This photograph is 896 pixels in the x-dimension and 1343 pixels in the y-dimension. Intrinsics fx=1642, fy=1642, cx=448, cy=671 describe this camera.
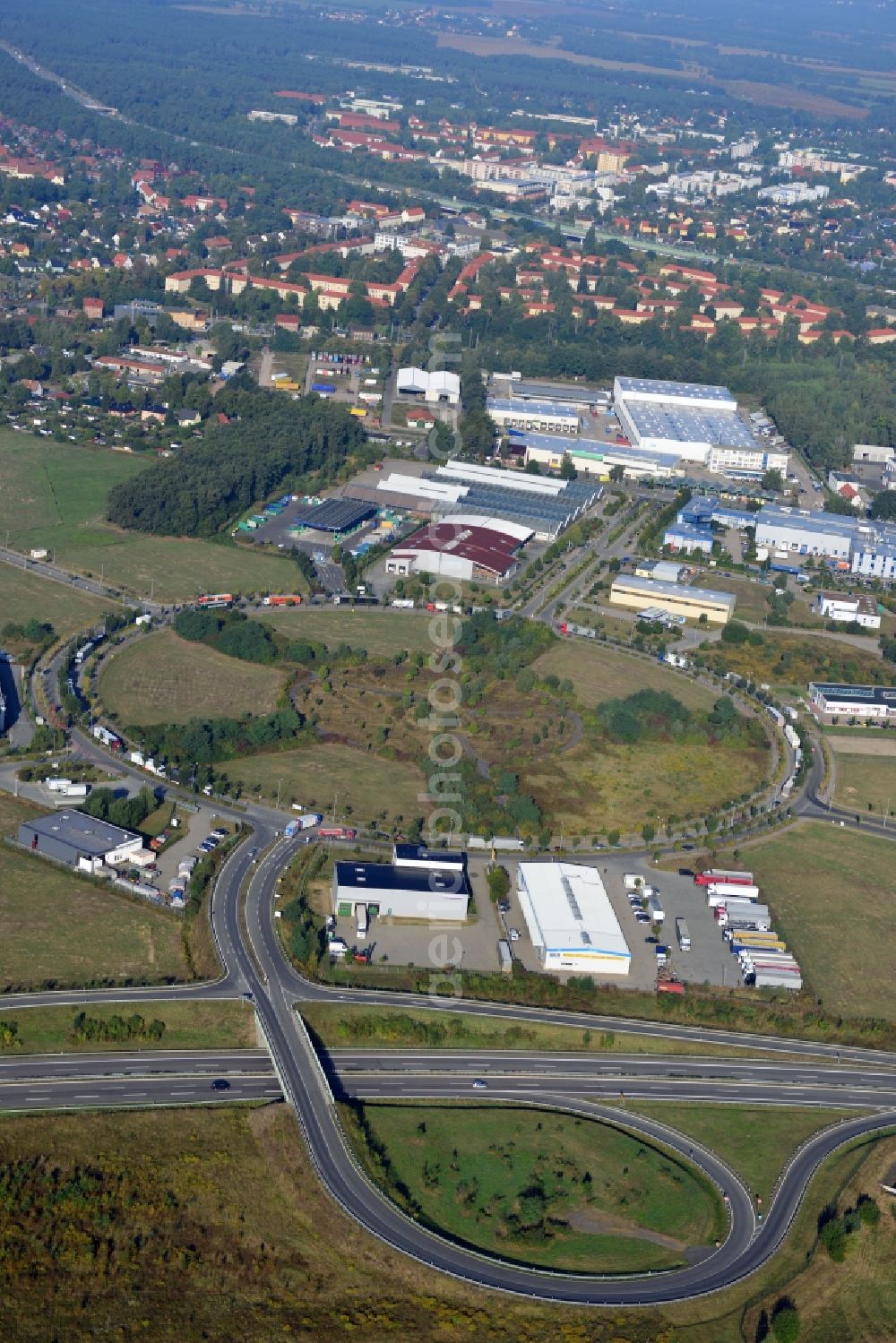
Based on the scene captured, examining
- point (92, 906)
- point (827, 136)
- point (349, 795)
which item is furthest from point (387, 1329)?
point (827, 136)

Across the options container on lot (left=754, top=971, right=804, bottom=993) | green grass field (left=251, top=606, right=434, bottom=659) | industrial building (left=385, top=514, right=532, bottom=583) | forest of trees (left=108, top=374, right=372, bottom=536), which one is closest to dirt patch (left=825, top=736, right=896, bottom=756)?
green grass field (left=251, top=606, right=434, bottom=659)

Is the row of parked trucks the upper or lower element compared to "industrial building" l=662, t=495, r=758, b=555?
upper

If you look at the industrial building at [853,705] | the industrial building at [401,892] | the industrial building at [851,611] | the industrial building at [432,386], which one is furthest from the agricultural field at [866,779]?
the industrial building at [432,386]

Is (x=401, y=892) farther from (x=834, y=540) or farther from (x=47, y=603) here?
(x=834, y=540)

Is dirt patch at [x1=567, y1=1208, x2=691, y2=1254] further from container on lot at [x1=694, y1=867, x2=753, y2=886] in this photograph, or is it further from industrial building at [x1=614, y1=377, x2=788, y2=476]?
industrial building at [x1=614, y1=377, x2=788, y2=476]

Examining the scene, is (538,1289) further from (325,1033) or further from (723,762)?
(723,762)

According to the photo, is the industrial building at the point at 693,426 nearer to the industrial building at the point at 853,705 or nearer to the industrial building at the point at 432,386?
the industrial building at the point at 432,386
